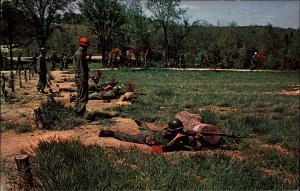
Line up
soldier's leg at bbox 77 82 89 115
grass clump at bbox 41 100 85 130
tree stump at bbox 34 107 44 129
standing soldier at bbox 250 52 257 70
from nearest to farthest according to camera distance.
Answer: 1. tree stump at bbox 34 107 44 129
2. grass clump at bbox 41 100 85 130
3. soldier's leg at bbox 77 82 89 115
4. standing soldier at bbox 250 52 257 70

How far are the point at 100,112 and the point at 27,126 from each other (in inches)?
96.0

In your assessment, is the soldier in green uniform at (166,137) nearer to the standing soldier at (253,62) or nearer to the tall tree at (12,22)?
the standing soldier at (253,62)

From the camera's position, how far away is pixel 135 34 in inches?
1916

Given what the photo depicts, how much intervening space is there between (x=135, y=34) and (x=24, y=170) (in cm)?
4404

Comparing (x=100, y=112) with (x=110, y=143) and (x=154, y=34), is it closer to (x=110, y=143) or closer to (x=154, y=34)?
(x=110, y=143)

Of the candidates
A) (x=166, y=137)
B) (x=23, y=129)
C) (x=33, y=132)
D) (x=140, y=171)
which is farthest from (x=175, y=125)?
(x=23, y=129)

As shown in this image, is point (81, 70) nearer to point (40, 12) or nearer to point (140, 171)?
point (140, 171)

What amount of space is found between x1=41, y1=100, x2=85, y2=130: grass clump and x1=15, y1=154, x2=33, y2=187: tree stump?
3985 mm

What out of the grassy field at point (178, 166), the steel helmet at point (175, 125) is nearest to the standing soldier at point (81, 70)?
the grassy field at point (178, 166)

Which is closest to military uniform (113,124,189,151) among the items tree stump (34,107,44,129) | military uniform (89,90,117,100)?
tree stump (34,107,44,129)

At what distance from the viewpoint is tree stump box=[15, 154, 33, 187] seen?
5.52 metres

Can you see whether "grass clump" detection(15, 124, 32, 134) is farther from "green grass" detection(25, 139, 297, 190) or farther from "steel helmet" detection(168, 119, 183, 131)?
"steel helmet" detection(168, 119, 183, 131)

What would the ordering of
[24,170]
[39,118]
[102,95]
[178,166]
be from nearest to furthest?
[24,170] < [178,166] < [39,118] < [102,95]

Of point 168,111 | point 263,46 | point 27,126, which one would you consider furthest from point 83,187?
point 263,46
